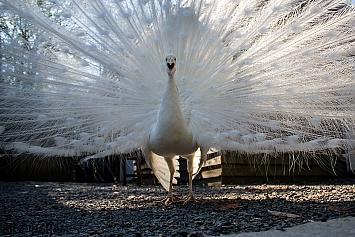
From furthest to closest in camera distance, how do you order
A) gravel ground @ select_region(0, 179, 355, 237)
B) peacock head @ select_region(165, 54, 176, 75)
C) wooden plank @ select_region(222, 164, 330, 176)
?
wooden plank @ select_region(222, 164, 330, 176), peacock head @ select_region(165, 54, 176, 75), gravel ground @ select_region(0, 179, 355, 237)

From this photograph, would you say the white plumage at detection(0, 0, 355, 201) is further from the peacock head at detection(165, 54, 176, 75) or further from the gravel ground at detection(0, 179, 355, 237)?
the gravel ground at detection(0, 179, 355, 237)

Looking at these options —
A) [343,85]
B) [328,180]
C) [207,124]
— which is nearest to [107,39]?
[207,124]

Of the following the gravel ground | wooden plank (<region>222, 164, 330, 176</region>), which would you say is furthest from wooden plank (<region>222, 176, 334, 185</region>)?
the gravel ground

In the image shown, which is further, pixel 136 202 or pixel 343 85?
pixel 136 202

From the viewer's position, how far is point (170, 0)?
4.46 m

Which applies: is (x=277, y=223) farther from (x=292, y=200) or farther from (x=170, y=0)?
(x=170, y=0)

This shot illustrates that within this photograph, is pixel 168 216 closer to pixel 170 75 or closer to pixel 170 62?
pixel 170 75

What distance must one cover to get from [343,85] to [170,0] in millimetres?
2267

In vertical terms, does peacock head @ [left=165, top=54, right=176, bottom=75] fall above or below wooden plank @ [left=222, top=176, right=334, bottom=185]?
above

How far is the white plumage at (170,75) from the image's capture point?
4234 millimetres

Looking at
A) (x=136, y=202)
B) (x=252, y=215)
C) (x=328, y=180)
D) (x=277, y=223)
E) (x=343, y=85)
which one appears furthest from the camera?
(x=328, y=180)

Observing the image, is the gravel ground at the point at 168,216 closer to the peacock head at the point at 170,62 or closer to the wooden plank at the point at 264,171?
the peacock head at the point at 170,62

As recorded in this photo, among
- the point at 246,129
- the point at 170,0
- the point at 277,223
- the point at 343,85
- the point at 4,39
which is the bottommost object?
the point at 277,223

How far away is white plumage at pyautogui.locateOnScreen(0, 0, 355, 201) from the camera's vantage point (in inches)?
167
